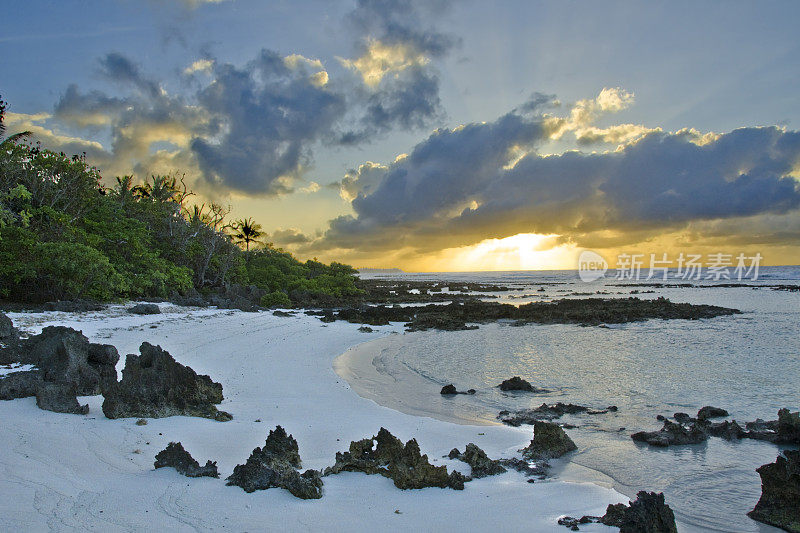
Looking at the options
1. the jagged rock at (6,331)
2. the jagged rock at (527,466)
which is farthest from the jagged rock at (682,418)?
the jagged rock at (6,331)

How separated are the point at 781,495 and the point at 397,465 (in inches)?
167

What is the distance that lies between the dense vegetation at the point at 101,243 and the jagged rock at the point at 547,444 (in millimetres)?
18602

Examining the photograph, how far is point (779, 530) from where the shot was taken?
4.84m

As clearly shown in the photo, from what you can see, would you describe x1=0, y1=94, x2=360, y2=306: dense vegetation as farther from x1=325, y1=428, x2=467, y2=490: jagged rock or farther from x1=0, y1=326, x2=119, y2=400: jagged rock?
x1=325, y1=428, x2=467, y2=490: jagged rock

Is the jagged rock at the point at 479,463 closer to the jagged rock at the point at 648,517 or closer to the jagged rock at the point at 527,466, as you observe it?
the jagged rock at the point at 527,466

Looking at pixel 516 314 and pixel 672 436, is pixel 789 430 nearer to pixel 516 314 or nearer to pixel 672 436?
pixel 672 436

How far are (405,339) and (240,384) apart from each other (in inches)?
429

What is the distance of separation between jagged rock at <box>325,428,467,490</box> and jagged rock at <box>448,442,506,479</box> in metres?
0.28

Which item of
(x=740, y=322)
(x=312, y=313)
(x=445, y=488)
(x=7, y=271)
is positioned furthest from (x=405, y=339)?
(x=740, y=322)

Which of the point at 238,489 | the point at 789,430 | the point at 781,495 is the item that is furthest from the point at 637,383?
the point at 238,489

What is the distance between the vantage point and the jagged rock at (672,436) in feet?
24.3

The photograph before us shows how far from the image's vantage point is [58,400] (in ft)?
22.1

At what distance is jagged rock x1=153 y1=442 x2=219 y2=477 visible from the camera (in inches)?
201

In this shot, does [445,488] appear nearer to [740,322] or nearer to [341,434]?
[341,434]
